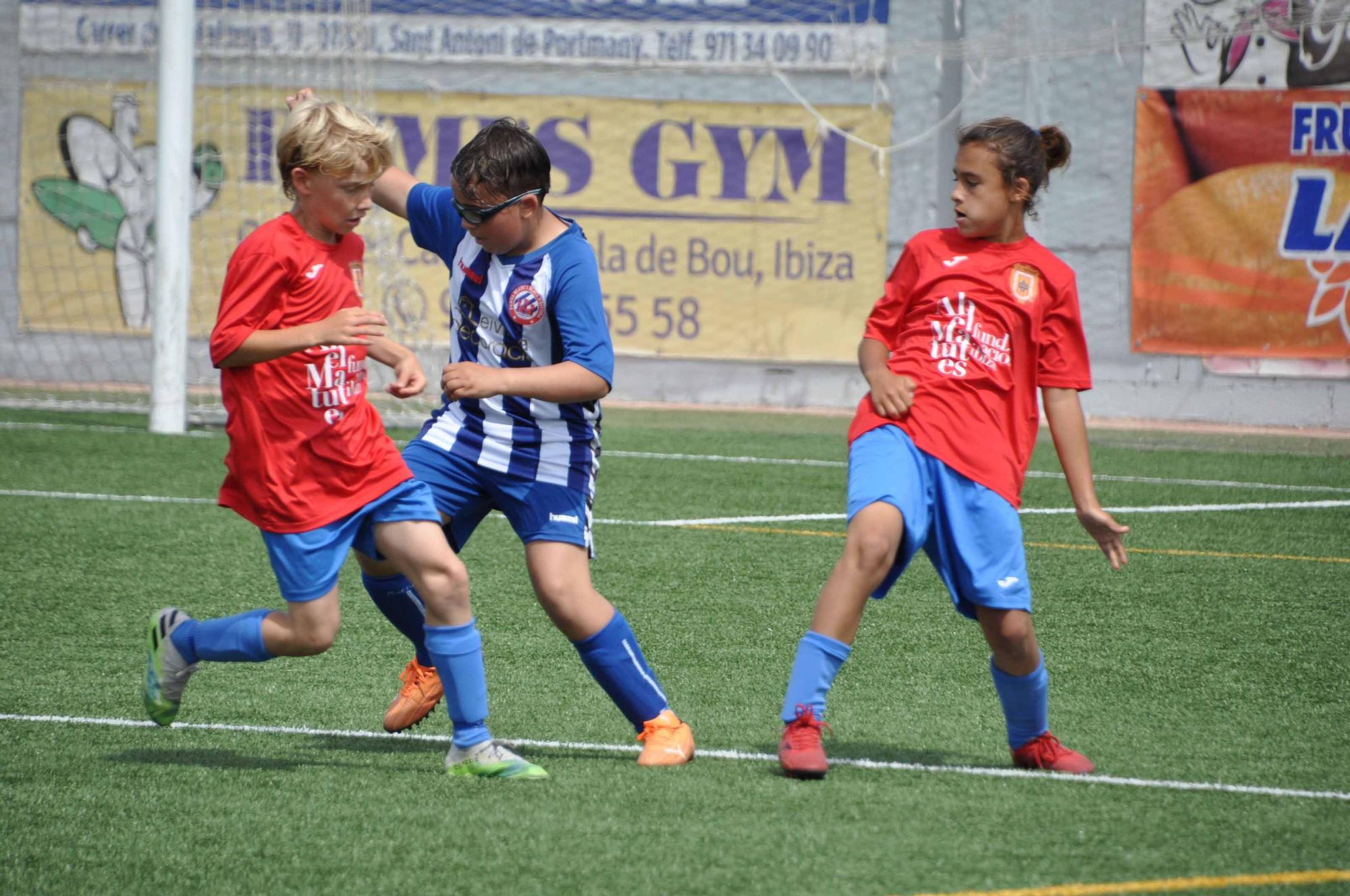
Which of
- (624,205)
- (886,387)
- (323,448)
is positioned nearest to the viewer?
(323,448)

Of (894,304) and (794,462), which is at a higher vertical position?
(894,304)

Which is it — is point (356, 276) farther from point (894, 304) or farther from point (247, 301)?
point (894, 304)

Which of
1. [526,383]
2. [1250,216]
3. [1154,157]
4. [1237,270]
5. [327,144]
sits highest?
[1154,157]

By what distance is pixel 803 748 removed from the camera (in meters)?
3.39

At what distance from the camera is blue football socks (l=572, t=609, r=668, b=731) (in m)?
3.66

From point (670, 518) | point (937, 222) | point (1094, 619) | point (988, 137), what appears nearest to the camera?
point (988, 137)

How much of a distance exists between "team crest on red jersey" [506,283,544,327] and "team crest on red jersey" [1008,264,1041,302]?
104 cm

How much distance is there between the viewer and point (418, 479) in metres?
3.67

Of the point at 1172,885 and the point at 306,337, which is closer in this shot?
the point at 1172,885

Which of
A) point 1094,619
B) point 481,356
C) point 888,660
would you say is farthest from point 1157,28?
point 481,356

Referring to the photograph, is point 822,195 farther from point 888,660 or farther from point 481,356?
point 481,356

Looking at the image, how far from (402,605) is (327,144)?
111 centimetres

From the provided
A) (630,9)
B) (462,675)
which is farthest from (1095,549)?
(630,9)

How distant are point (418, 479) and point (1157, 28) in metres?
11.2
